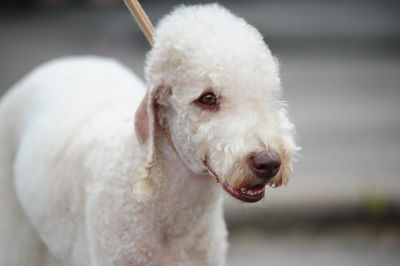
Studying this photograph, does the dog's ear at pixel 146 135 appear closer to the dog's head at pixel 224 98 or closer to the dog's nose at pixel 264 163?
the dog's head at pixel 224 98

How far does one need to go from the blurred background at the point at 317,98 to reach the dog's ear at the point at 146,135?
0.37 m

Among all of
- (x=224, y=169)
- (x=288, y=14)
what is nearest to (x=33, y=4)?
(x=288, y=14)

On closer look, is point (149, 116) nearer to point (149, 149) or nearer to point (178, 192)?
point (149, 149)

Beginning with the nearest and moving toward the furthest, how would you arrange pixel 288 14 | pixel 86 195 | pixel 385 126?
pixel 86 195, pixel 385 126, pixel 288 14

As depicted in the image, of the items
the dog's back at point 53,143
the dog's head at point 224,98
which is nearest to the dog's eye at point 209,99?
the dog's head at point 224,98

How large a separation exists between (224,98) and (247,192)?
0.31m

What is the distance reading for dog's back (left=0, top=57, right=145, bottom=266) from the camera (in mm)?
3256

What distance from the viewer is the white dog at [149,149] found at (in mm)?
2467

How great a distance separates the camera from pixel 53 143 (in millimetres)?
3436

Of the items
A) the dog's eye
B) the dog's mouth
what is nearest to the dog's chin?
the dog's mouth

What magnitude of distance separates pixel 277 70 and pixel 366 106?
6.53 m

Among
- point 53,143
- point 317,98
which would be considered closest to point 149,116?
point 53,143

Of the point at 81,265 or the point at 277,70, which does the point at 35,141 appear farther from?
the point at 277,70

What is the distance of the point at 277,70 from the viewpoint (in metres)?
2.57
